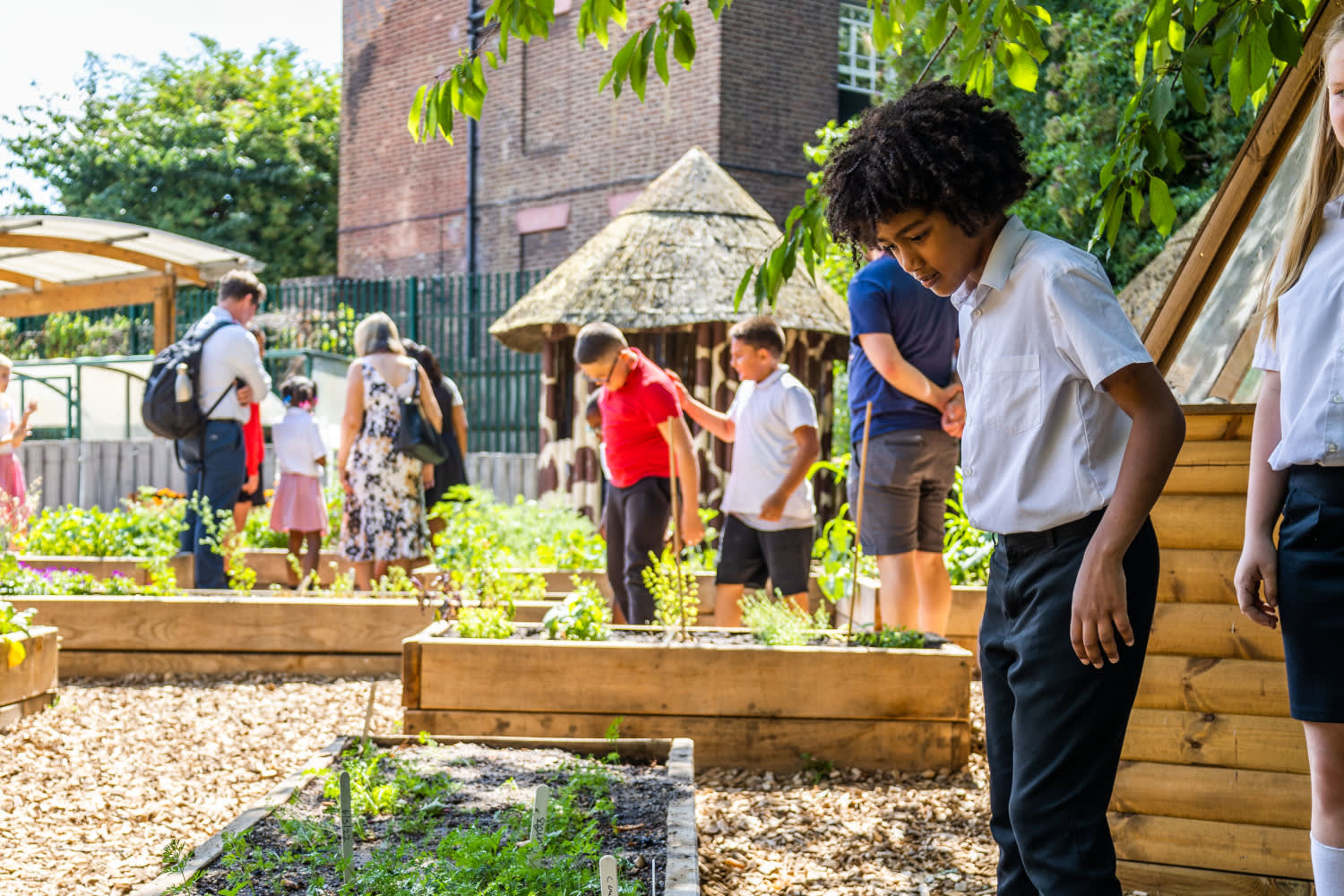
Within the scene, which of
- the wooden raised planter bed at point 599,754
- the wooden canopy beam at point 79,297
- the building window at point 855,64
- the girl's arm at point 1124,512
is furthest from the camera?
the building window at point 855,64

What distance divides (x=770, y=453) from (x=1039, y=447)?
3393 mm

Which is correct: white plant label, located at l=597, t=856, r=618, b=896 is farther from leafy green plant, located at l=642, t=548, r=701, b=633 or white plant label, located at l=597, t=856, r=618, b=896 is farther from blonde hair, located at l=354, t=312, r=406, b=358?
blonde hair, located at l=354, t=312, r=406, b=358

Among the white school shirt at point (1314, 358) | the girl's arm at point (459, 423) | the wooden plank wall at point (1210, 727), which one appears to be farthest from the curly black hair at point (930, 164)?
the girl's arm at point (459, 423)

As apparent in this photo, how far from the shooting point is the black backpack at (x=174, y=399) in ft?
21.4

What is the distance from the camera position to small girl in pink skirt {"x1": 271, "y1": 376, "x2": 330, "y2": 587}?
8.29 metres

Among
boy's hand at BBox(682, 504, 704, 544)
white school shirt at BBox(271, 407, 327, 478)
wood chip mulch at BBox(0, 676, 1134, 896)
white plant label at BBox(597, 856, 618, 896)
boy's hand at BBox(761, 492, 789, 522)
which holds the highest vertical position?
white school shirt at BBox(271, 407, 327, 478)

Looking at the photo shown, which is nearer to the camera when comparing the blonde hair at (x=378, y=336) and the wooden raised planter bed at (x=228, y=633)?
the wooden raised planter bed at (x=228, y=633)

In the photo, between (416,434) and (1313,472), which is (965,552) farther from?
(1313,472)

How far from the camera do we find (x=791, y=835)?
3.53 metres

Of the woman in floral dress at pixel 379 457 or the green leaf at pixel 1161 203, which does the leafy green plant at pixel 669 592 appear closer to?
the woman in floral dress at pixel 379 457

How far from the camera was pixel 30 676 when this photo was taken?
15.6 ft

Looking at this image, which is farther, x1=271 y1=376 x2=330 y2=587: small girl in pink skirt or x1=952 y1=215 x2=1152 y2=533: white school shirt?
x1=271 y1=376 x2=330 y2=587: small girl in pink skirt

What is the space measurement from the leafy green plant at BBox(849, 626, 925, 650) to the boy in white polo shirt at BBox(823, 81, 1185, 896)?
2174 millimetres

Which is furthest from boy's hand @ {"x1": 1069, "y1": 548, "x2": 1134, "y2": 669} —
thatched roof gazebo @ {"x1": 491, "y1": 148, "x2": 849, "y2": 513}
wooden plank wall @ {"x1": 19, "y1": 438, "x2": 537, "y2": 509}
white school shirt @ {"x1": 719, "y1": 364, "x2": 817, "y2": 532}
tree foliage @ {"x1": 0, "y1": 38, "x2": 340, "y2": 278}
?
tree foliage @ {"x1": 0, "y1": 38, "x2": 340, "y2": 278}
